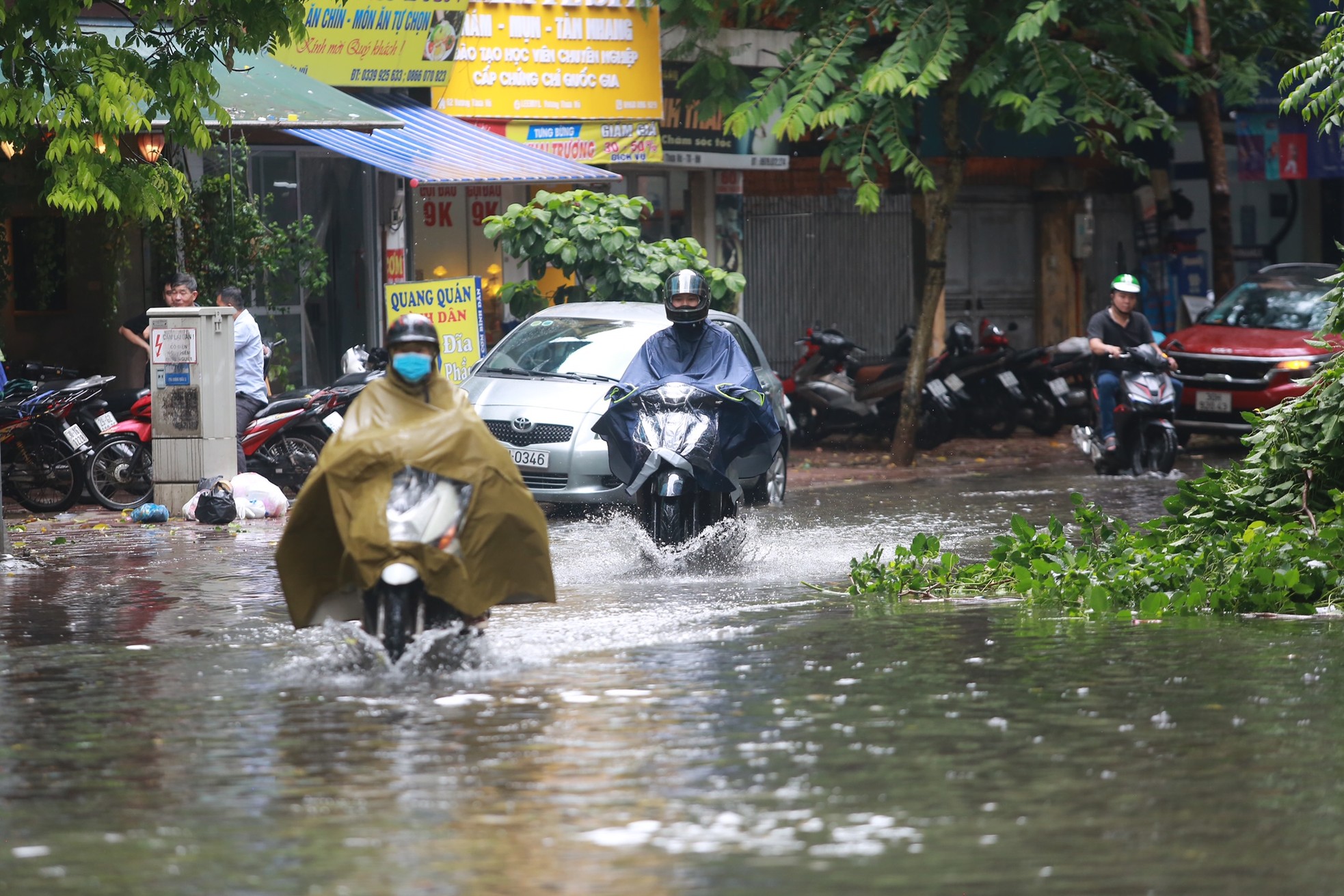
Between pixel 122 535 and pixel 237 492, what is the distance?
47.6 inches

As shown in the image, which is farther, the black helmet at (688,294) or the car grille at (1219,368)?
the car grille at (1219,368)

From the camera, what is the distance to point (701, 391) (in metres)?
11.7

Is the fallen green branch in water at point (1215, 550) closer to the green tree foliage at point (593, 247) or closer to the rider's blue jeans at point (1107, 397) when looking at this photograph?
the rider's blue jeans at point (1107, 397)

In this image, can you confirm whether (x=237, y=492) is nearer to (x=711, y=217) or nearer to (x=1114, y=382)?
(x=1114, y=382)

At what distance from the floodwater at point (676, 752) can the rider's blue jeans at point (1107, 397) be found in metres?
7.79

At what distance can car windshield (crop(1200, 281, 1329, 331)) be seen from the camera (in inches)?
779

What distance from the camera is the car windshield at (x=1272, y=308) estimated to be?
1980cm

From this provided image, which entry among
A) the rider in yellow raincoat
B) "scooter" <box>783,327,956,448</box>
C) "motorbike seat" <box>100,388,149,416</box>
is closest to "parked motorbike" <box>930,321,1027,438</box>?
"scooter" <box>783,327,956,448</box>

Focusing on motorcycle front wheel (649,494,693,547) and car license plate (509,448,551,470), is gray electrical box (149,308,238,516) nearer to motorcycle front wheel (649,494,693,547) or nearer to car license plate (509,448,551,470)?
car license plate (509,448,551,470)

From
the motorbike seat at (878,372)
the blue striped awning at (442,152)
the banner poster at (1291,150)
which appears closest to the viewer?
the blue striped awning at (442,152)

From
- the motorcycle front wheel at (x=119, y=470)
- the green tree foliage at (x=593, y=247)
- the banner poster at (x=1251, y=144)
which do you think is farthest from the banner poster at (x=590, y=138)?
the banner poster at (x=1251, y=144)

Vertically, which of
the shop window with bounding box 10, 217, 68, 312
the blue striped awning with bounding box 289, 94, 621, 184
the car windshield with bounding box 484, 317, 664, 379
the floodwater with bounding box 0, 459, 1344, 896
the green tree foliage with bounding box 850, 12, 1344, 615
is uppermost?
the blue striped awning with bounding box 289, 94, 621, 184

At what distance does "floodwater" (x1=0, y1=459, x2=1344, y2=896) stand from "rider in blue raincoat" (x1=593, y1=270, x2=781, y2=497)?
1279mm

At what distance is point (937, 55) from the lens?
1788 cm
